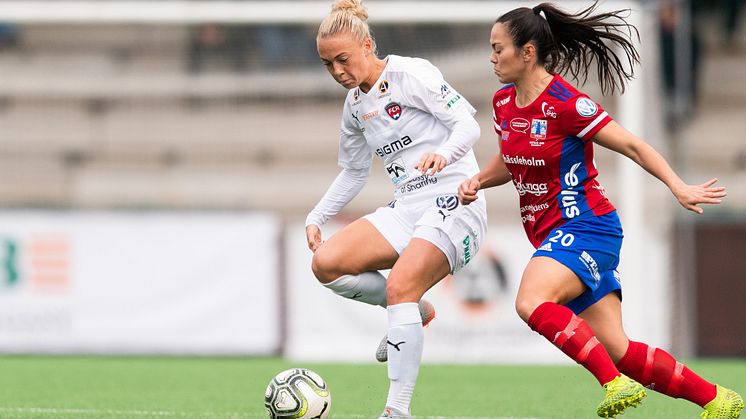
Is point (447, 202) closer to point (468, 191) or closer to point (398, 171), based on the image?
point (398, 171)

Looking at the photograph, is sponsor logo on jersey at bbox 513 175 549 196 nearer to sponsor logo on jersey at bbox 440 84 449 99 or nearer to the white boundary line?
sponsor logo on jersey at bbox 440 84 449 99

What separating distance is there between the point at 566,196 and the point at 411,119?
0.98 m

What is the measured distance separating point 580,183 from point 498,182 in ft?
1.46

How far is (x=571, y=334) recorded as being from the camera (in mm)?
4688

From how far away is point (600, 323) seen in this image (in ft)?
16.8

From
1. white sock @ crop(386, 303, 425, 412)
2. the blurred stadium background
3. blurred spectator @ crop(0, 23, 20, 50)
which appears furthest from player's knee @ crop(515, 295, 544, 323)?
blurred spectator @ crop(0, 23, 20, 50)

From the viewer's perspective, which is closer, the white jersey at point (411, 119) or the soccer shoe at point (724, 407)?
the soccer shoe at point (724, 407)

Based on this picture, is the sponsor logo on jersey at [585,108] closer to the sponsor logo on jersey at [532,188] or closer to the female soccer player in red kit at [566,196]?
the female soccer player in red kit at [566,196]

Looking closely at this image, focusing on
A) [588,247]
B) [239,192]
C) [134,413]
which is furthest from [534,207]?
[239,192]

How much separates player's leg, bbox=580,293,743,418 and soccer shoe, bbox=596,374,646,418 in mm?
566

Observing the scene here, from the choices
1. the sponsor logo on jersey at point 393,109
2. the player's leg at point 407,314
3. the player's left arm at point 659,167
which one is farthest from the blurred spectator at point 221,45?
the player's left arm at point 659,167

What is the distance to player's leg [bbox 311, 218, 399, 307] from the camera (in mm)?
5715

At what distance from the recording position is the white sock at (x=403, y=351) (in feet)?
17.0

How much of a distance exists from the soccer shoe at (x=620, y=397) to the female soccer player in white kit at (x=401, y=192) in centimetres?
103
